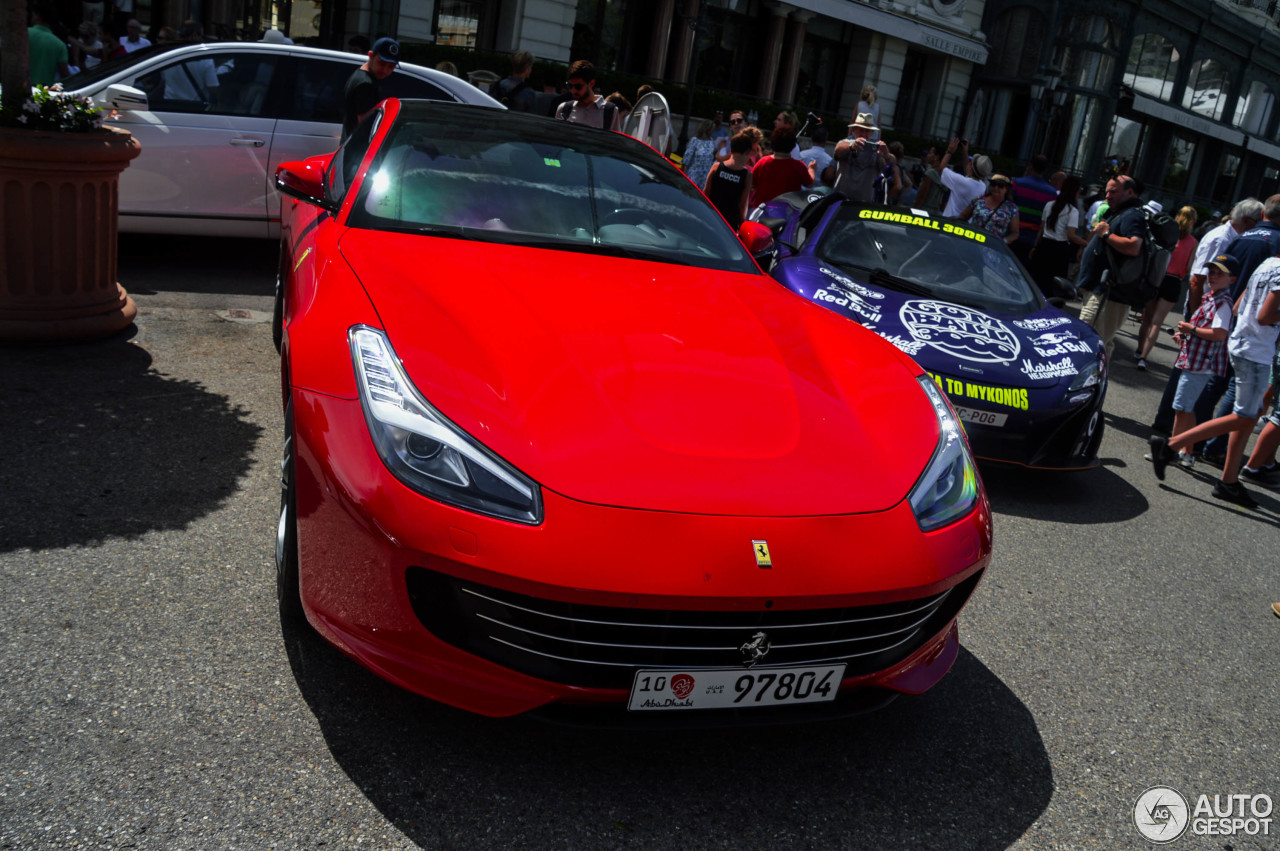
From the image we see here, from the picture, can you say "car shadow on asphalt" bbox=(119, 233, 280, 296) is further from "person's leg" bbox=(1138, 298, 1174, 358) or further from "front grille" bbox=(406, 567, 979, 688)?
"person's leg" bbox=(1138, 298, 1174, 358)

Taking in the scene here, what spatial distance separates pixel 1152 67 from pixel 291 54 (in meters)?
37.1

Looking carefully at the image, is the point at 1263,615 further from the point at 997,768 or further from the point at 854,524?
the point at 854,524

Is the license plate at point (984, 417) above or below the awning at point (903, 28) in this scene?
below

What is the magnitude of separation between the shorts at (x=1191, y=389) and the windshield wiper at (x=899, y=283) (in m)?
1.92

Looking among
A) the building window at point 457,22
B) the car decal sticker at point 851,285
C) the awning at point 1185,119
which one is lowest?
the car decal sticker at point 851,285

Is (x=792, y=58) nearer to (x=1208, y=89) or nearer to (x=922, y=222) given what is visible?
(x=1208, y=89)

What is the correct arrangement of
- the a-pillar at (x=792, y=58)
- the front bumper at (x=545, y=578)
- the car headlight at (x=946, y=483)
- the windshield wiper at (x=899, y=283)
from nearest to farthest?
the front bumper at (x=545, y=578)
the car headlight at (x=946, y=483)
the windshield wiper at (x=899, y=283)
the a-pillar at (x=792, y=58)

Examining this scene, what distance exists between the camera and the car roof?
22.7ft

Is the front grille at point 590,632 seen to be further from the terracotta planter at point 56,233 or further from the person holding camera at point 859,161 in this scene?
the person holding camera at point 859,161

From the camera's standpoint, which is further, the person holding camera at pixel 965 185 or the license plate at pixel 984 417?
the person holding camera at pixel 965 185

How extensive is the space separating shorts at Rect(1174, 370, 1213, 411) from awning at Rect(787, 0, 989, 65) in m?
23.0

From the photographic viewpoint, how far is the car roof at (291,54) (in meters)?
6.91

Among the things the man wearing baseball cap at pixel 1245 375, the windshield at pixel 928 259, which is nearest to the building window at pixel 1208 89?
the windshield at pixel 928 259

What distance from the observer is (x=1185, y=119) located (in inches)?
1521
